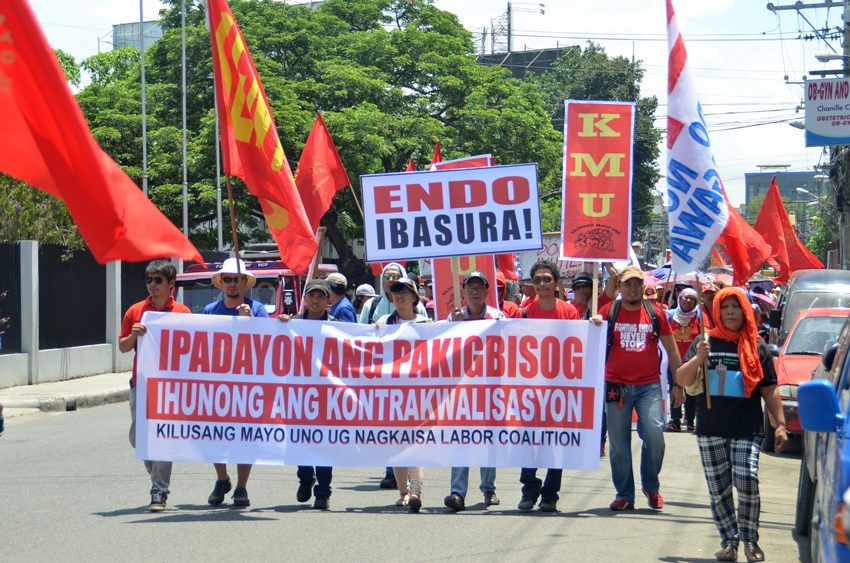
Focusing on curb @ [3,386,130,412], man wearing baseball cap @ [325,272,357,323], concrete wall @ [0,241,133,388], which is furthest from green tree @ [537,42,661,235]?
man wearing baseball cap @ [325,272,357,323]

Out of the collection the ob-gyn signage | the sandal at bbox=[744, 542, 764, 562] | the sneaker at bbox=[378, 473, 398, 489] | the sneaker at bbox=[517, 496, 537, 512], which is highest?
the ob-gyn signage

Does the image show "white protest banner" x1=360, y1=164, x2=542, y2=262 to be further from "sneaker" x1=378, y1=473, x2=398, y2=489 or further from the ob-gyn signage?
the ob-gyn signage

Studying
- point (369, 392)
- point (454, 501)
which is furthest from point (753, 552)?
point (369, 392)

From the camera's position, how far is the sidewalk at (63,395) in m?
17.6

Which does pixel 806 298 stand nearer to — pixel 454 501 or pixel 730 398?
pixel 454 501

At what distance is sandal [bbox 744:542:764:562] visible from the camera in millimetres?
7738

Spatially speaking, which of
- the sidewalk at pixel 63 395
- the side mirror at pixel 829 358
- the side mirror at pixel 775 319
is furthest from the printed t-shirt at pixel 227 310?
the side mirror at pixel 775 319

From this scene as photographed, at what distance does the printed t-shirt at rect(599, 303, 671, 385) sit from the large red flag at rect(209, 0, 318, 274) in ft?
7.92

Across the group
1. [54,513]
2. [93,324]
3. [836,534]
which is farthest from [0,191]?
[836,534]

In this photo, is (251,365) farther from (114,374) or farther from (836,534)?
(114,374)

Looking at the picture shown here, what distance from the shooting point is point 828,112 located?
32750mm

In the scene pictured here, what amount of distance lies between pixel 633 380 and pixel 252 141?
3.35 metres

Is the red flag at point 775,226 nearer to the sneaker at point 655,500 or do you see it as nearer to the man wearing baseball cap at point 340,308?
the man wearing baseball cap at point 340,308

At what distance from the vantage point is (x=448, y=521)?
8.80 metres
